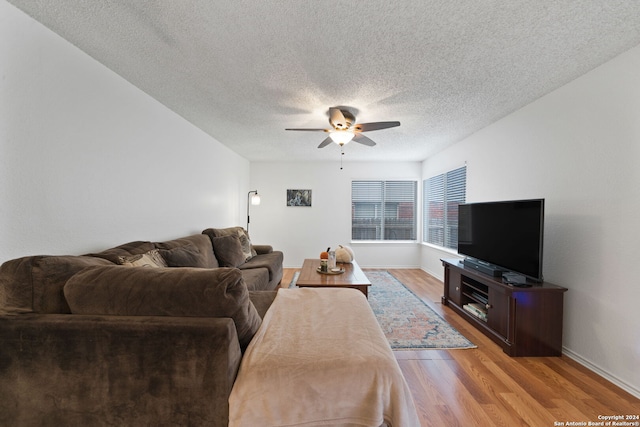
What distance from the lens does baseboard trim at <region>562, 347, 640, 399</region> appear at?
1.79 meters

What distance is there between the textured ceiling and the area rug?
2410mm

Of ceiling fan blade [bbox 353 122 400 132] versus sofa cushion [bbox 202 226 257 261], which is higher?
ceiling fan blade [bbox 353 122 400 132]

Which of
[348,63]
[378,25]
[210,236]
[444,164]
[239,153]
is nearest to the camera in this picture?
[378,25]

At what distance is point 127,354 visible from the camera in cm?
103

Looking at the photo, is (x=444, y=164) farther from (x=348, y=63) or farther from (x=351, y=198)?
(x=348, y=63)

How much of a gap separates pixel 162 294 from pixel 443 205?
490 cm

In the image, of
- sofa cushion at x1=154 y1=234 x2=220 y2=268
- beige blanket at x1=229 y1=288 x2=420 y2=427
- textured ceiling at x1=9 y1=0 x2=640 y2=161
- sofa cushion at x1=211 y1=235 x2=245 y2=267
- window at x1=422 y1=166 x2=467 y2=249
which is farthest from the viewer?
window at x1=422 y1=166 x2=467 y2=249

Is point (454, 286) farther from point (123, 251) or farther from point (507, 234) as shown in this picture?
point (123, 251)

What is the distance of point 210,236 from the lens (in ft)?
11.9

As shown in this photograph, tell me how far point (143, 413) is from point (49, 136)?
1.82 meters

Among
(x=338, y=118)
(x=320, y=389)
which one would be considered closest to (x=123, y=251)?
(x=320, y=389)

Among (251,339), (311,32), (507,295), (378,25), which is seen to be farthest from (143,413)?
(507,295)

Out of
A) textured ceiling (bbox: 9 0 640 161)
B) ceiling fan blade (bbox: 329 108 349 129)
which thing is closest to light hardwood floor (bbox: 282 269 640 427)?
ceiling fan blade (bbox: 329 108 349 129)

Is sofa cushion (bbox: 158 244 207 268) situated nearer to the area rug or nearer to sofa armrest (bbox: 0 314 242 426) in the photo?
sofa armrest (bbox: 0 314 242 426)
